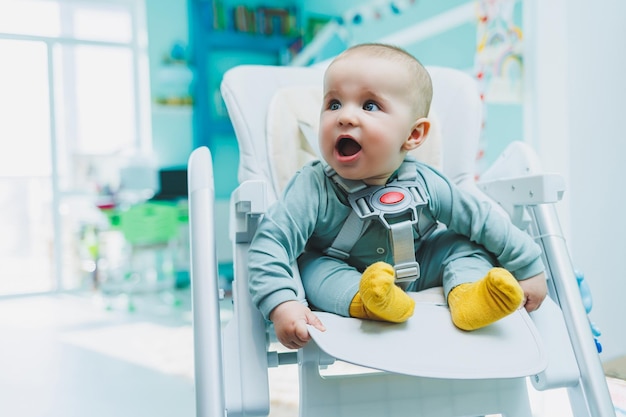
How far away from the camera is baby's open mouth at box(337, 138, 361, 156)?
2.70 feet

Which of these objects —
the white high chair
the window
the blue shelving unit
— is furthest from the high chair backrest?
the window

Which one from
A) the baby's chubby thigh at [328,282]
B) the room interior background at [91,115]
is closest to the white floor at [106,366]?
the room interior background at [91,115]

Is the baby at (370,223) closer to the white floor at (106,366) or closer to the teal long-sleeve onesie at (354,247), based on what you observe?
the teal long-sleeve onesie at (354,247)

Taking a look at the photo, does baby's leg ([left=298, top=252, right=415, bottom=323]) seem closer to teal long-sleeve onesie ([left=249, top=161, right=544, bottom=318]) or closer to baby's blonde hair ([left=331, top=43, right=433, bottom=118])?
teal long-sleeve onesie ([left=249, top=161, right=544, bottom=318])

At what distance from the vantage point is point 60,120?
3.86 m

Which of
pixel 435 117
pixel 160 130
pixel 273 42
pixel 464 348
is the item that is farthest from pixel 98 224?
pixel 464 348

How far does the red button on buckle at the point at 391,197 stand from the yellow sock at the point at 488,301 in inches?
6.9

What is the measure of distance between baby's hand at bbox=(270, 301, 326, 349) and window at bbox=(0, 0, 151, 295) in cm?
323

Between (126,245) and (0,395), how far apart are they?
1.49 meters

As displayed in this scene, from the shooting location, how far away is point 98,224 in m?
3.53

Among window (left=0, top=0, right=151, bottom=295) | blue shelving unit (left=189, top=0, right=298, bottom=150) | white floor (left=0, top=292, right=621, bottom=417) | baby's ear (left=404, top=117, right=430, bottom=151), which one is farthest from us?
window (left=0, top=0, right=151, bottom=295)

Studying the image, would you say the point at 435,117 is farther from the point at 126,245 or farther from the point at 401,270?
the point at 126,245

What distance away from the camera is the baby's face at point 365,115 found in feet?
2.63

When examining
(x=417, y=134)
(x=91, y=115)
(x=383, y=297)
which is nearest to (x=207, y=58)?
(x=91, y=115)
